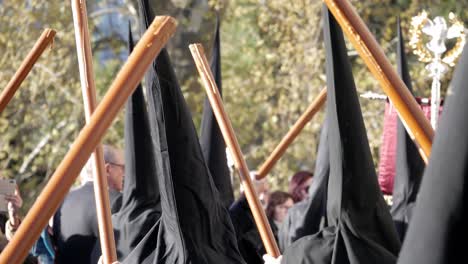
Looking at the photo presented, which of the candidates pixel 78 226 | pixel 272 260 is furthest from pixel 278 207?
pixel 272 260

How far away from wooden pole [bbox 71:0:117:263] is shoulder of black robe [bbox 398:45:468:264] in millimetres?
1875

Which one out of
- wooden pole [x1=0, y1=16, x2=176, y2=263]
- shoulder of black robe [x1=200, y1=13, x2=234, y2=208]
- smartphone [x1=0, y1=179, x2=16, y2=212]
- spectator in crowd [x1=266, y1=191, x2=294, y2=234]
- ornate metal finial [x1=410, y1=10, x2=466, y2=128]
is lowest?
spectator in crowd [x1=266, y1=191, x2=294, y2=234]

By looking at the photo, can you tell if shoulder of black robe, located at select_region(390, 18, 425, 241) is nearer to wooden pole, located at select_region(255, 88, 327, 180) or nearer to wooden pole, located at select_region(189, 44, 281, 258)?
wooden pole, located at select_region(255, 88, 327, 180)

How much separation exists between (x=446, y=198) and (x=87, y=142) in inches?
44.6

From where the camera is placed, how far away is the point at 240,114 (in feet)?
52.7

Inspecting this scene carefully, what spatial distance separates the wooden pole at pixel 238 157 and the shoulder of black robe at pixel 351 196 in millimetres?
562

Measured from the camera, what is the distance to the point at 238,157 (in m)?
4.87

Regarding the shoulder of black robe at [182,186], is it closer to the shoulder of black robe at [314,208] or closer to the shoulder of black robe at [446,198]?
the shoulder of black robe at [446,198]

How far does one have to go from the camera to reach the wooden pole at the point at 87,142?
2.91m

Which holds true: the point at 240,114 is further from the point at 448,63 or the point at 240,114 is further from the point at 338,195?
the point at 338,195

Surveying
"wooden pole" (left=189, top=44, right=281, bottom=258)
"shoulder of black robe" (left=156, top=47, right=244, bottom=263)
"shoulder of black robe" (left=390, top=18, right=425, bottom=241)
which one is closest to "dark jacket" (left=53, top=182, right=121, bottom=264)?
"wooden pole" (left=189, top=44, right=281, bottom=258)

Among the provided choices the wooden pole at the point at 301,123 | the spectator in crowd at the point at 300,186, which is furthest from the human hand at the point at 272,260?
the spectator in crowd at the point at 300,186

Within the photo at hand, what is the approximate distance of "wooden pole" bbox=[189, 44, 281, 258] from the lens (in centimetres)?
470

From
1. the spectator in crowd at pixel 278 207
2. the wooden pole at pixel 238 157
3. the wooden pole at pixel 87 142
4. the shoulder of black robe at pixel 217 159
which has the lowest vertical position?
the spectator in crowd at pixel 278 207
